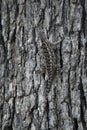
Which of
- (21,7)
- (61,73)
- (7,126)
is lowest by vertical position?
(7,126)

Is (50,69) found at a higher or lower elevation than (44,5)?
lower

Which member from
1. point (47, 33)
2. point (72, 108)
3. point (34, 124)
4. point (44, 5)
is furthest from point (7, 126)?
point (44, 5)

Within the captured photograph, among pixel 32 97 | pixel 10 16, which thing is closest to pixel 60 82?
pixel 32 97

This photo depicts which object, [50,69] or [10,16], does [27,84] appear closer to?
[50,69]

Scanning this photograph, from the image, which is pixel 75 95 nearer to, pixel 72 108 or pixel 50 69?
pixel 72 108

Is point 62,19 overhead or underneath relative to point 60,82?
overhead

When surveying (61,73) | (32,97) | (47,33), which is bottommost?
(32,97)
